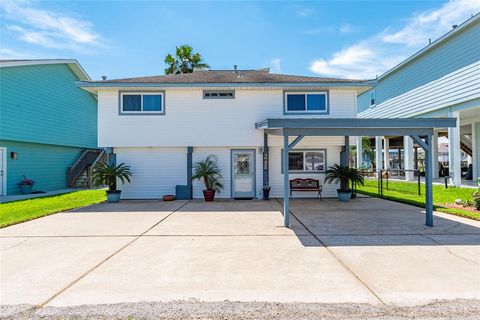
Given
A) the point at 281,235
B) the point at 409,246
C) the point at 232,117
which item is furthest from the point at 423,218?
the point at 232,117

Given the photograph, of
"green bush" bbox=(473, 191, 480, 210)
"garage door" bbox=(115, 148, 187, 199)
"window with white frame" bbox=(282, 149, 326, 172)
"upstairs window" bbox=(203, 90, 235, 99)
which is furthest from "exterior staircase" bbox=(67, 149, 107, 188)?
"green bush" bbox=(473, 191, 480, 210)

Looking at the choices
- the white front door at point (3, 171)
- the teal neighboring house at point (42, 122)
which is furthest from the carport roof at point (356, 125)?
the white front door at point (3, 171)

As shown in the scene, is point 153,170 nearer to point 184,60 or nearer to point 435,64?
point 184,60

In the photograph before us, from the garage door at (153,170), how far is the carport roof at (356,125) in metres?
7.08

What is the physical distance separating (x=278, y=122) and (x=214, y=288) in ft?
16.0

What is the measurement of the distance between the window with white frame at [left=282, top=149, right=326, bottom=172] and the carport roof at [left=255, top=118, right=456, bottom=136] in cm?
579

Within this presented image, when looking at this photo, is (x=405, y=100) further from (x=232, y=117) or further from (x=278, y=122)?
(x=278, y=122)

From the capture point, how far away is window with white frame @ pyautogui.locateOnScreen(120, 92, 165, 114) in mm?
13609

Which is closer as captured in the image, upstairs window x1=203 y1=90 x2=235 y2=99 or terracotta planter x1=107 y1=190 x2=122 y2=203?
terracotta planter x1=107 y1=190 x2=122 y2=203

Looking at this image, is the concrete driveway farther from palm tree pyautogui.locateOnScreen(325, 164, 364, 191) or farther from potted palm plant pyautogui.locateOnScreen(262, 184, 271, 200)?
potted palm plant pyautogui.locateOnScreen(262, 184, 271, 200)

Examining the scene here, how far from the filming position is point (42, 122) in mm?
16984

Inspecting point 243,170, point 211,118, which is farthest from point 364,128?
point 211,118

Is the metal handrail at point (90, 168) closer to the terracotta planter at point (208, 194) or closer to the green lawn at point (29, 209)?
the green lawn at point (29, 209)

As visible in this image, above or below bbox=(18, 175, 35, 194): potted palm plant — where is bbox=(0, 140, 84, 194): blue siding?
above
